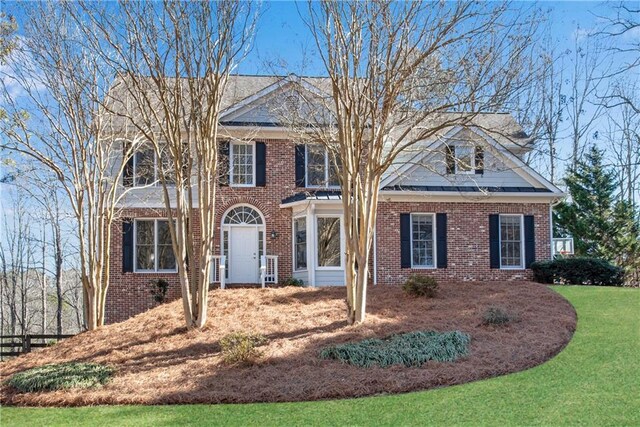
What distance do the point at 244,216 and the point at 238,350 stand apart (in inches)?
382

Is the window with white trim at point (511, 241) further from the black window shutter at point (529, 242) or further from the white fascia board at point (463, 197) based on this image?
the white fascia board at point (463, 197)

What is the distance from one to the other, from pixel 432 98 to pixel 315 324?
17.8 ft

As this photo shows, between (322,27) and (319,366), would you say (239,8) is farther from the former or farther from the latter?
(319,366)

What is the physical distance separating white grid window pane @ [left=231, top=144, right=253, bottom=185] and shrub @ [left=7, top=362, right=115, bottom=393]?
9829 mm

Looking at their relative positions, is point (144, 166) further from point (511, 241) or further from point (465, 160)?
point (511, 241)

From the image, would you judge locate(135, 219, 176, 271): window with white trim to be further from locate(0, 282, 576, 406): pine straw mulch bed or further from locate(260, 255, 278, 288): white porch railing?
locate(0, 282, 576, 406): pine straw mulch bed

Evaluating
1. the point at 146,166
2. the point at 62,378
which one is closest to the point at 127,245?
the point at 146,166

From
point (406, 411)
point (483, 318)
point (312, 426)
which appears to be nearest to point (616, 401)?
point (406, 411)

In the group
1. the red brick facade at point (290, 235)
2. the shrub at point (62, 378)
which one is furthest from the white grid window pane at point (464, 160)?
the shrub at point (62, 378)

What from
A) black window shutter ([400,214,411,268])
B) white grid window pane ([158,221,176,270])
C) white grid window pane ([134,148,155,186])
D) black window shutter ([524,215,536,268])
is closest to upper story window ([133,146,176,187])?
white grid window pane ([134,148,155,186])

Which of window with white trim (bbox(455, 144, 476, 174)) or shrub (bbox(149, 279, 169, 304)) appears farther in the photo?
shrub (bbox(149, 279, 169, 304))

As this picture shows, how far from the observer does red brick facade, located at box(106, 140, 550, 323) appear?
18609 mm

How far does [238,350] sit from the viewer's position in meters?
10.1

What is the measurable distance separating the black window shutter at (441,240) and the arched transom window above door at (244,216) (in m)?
5.61
